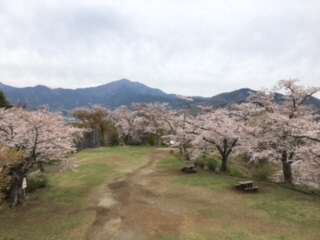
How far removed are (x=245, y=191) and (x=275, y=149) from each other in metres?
4.96

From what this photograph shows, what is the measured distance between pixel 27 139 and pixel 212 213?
40.8 ft

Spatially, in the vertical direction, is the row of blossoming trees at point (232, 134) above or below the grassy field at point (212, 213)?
above

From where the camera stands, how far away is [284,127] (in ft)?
72.0

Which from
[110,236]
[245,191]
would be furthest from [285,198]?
[110,236]

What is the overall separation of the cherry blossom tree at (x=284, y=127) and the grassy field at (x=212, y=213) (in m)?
2.63

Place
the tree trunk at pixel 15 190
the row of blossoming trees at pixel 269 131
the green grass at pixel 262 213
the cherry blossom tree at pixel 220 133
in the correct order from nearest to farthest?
the green grass at pixel 262 213, the tree trunk at pixel 15 190, the row of blossoming trees at pixel 269 131, the cherry blossom tree at pixel 220 133

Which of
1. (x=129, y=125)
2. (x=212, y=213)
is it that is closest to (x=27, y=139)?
(x=212, y=213)

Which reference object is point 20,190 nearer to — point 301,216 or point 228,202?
point 228,202

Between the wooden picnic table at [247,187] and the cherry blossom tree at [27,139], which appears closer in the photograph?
the cherry blossom tree at [27,139]

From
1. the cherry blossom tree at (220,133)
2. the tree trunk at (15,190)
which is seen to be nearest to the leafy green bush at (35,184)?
the tree trunk at (15,190)

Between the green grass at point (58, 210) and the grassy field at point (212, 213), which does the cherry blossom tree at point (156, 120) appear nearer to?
the green grass at point (58, 210)

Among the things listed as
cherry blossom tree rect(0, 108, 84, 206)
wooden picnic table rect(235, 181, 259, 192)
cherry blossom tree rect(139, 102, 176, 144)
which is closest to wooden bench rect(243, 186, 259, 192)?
wooden picnic table rect(235, 181, 259, 192)

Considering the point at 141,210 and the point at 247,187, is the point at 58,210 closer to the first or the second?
the point at 141,210

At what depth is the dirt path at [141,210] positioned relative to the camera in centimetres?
1389
